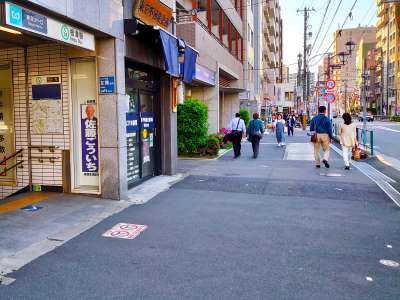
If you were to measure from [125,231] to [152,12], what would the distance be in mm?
5615

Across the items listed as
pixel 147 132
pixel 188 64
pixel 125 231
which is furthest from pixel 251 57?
pixel 125 231

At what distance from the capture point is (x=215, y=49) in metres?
20.1

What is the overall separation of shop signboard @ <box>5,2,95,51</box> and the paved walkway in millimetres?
3141

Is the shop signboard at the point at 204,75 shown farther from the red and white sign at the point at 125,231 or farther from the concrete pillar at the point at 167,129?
the red and white sign at the point at 125,231

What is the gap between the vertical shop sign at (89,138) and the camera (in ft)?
26.9

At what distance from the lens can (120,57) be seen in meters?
7.96

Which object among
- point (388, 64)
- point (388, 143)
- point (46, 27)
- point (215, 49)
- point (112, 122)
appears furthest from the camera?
point (388, 64)

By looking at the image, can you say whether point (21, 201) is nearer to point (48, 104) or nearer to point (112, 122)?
point (48, 104)

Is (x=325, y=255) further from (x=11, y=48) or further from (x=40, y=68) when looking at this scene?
(x=11, y=48)

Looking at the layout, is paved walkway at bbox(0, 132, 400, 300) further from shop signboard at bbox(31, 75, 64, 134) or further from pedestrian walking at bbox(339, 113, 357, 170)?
pedestrian walking at bbox(339, 113, 357, 170)

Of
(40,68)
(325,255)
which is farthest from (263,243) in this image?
(40,68)

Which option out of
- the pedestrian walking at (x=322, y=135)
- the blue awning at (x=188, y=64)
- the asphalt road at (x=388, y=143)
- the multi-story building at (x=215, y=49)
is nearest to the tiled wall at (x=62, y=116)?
the blue awning at (x=188, y=64)

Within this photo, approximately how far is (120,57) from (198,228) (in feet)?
12.8

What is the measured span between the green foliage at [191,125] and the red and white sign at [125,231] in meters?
9.51
